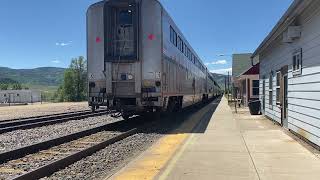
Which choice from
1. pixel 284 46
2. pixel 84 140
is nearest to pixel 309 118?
pixel 284 46

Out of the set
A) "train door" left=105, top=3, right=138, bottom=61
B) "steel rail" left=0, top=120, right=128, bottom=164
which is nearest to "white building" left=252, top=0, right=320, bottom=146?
"train door" left=105, top=3, right=138, bottom=61

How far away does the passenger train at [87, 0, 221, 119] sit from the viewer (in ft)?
50.1

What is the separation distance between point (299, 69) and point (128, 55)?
19.6 feet

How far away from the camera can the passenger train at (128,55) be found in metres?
15.3

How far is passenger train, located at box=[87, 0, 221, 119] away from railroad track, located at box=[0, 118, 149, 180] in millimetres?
1566

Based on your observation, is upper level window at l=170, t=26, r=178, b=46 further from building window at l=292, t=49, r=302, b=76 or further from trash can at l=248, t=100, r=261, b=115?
trash can at l=248, t=100, r=261, b=115

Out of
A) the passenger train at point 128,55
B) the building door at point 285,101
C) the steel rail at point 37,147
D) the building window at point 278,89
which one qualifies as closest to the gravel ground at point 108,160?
the steel rail at point 37,147

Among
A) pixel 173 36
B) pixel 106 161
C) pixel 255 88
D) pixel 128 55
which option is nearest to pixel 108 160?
pixel 106 161

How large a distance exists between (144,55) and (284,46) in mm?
4607

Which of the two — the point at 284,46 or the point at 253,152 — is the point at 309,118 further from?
the point at 284,46

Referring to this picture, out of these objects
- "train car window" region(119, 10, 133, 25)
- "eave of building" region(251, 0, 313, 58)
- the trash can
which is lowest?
the trash can

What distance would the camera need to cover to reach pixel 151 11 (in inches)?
602

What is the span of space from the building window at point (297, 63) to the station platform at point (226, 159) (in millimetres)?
1807

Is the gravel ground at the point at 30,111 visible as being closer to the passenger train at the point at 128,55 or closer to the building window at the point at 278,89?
the passenger train at the point at 128,55
